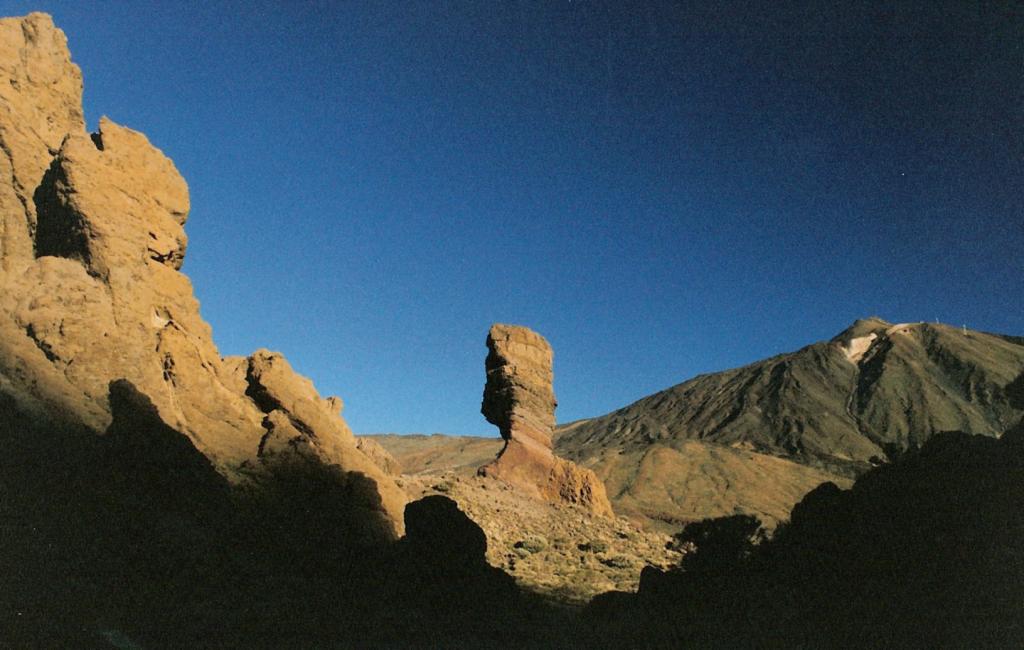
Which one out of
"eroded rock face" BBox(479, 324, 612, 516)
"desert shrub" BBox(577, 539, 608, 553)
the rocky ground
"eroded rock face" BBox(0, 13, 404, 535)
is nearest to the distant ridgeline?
"eroded rock face" BBox(479, 324, 612, 516)

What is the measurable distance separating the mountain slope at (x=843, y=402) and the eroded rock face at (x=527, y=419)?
72.0 metres

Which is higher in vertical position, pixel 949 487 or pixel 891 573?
pixel 949 487

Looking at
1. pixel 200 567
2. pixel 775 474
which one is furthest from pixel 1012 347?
pixel 200 567

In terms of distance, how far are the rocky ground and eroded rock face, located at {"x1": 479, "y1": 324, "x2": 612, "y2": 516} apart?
5.54ft

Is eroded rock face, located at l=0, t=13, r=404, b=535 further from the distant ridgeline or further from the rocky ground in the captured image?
the distant ridgeline

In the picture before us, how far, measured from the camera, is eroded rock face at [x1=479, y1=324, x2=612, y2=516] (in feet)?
140

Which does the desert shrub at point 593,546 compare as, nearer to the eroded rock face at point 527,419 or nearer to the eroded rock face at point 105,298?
the eroded rock face at point 527,419

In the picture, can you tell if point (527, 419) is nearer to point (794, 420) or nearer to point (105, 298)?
point (105, 298)

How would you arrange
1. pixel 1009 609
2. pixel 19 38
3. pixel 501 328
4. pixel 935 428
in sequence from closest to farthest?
pixel 1009 609 → pixel 19 38 → pixel 501 328 → pixel 935 428

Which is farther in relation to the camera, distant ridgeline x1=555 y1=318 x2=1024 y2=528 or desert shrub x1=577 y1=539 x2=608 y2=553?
distant ridgeline x1=555 y1=318 x2=1024 y2=528

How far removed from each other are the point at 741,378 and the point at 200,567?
619ft

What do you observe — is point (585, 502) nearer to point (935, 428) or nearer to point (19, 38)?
point (19, 38)

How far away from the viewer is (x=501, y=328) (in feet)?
156

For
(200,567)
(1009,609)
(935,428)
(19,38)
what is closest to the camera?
(1009,609)
